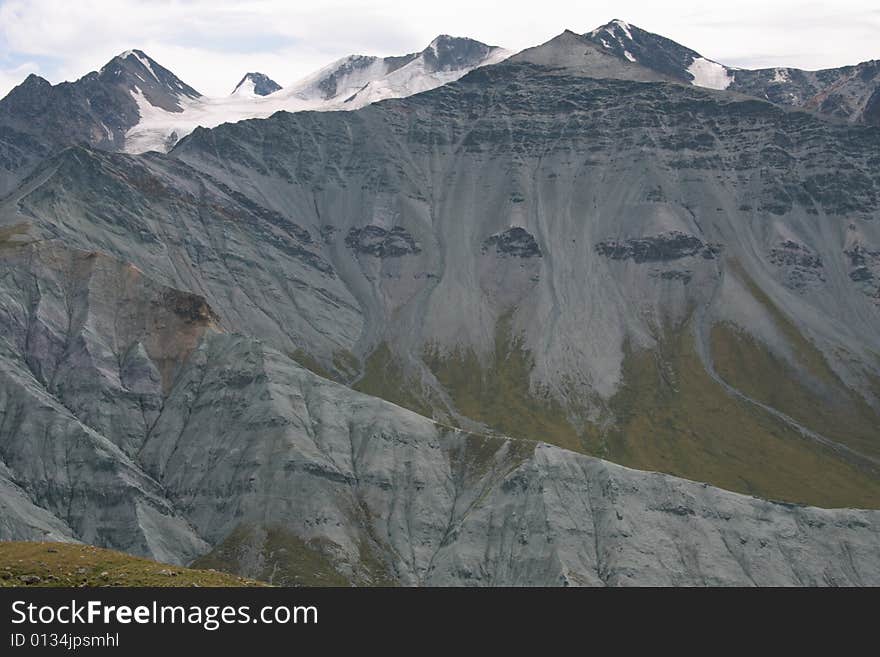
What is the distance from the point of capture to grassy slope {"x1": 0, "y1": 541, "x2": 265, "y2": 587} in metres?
103

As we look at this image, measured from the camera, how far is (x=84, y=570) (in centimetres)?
Answer: 10750

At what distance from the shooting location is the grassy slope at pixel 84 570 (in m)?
103
